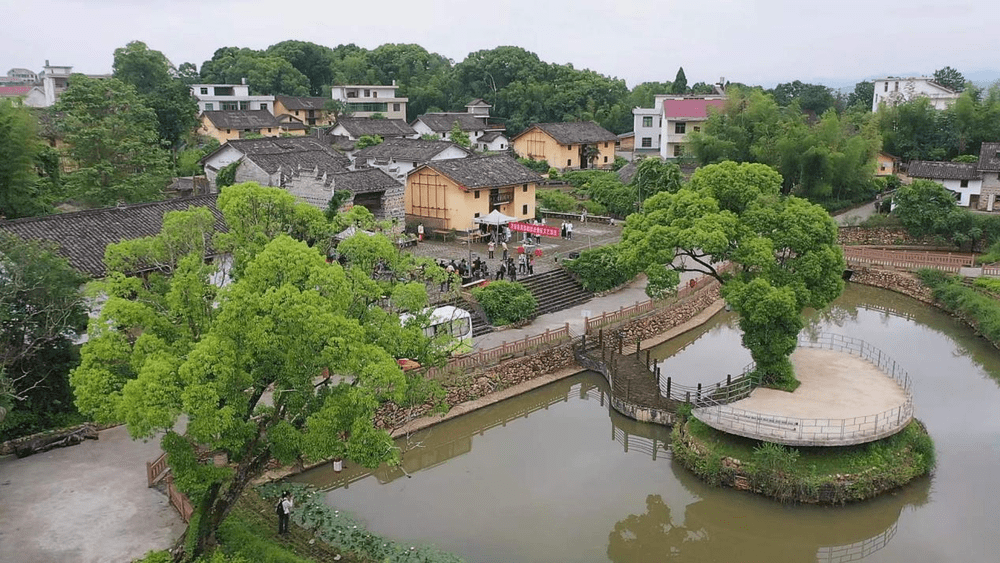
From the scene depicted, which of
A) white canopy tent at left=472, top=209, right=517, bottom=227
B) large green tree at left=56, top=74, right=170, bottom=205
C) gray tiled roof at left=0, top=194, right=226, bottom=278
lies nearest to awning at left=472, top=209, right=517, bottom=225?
white canopy tent at left=472, top=209, right=517, bottom=227

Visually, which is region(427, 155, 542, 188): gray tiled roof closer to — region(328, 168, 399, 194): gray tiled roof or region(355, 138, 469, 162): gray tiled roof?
region(328, 168, 399, 194): gray tiled roof

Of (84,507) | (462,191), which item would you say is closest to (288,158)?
(462,191)

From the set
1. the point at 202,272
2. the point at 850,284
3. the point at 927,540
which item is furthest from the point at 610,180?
the point at 202,272

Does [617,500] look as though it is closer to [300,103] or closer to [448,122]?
[448,122]

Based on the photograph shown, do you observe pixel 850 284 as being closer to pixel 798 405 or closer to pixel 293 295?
pixel 798 405

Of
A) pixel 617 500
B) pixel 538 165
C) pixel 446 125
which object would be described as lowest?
pixel 617 500
